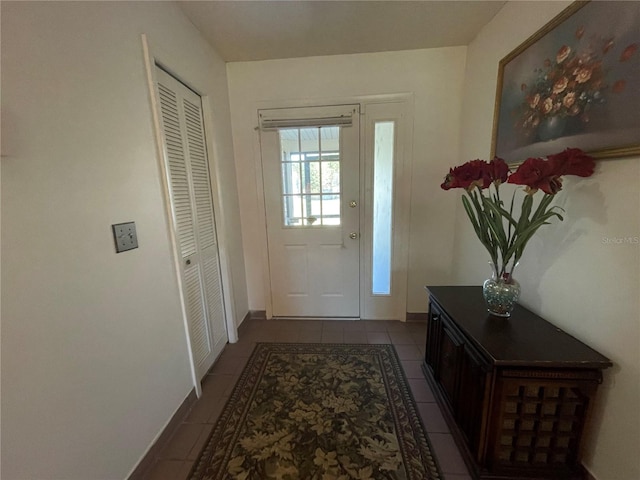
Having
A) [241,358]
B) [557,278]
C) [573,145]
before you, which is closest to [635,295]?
[557,278]

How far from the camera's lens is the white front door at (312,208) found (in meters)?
2.25

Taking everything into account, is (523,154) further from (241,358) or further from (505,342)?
(241,358)

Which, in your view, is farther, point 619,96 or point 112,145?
point 112,145

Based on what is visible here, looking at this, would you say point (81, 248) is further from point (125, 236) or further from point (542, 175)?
point (542, 175)

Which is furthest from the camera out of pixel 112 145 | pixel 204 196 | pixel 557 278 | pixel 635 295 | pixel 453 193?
pixel 453 193

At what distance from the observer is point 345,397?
164 cm

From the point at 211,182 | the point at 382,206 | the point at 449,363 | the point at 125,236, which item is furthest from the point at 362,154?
the point at 125,236

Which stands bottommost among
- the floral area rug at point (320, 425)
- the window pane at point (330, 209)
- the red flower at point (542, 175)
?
the floral area rug at point (320, 425)

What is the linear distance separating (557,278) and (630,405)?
20.3 inches

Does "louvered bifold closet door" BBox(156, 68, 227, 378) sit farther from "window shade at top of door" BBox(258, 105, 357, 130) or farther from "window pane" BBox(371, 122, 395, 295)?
"window pane" BBox(371, 122, 395, 295)

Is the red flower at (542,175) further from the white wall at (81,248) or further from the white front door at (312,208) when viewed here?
the white wall at (81,248)

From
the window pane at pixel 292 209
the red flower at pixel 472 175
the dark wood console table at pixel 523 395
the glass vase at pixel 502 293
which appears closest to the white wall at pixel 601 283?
the dark wood console table at pixel 523 395

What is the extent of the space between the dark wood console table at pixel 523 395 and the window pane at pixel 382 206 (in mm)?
1227

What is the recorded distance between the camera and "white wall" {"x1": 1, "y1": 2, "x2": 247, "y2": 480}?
737 mm
